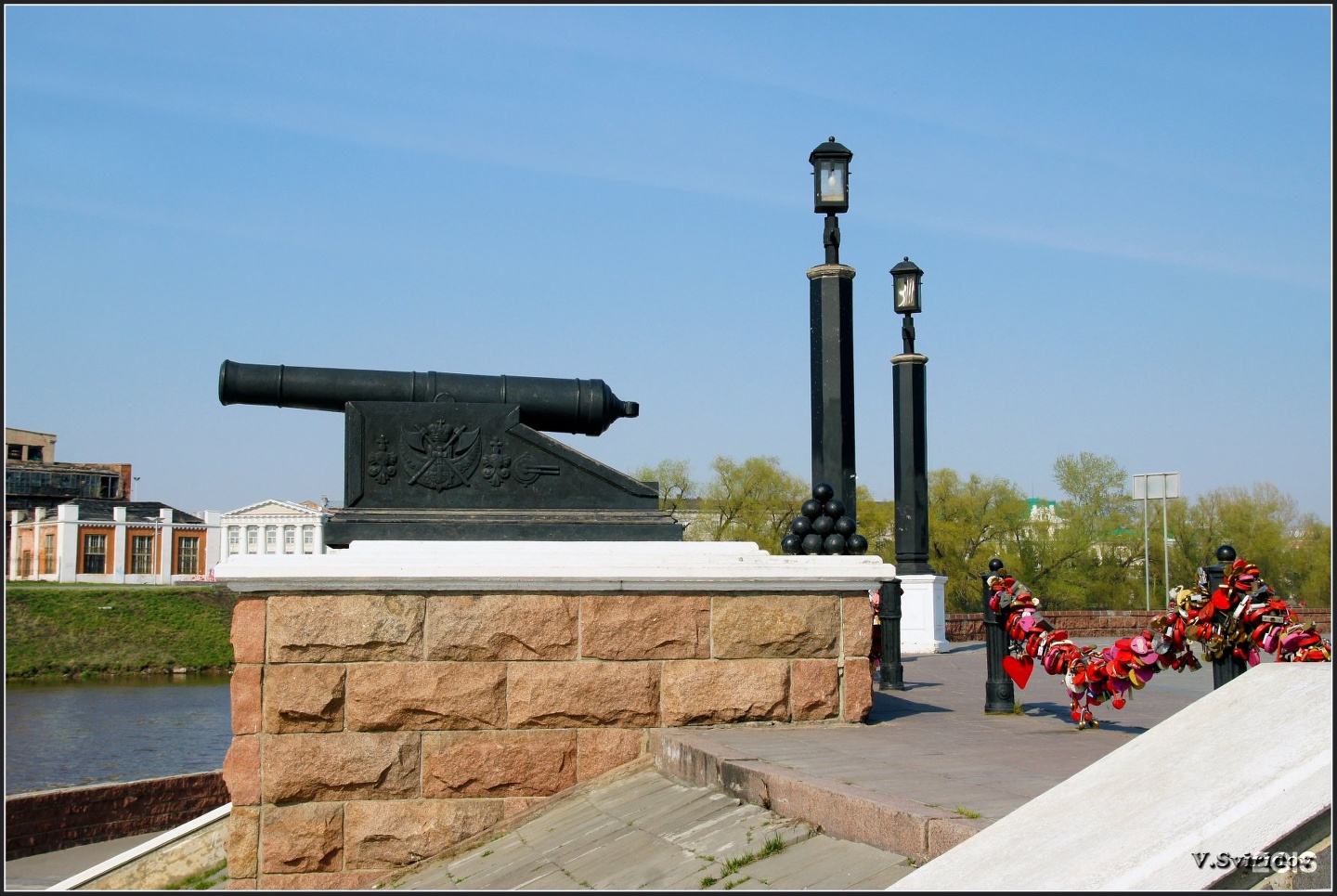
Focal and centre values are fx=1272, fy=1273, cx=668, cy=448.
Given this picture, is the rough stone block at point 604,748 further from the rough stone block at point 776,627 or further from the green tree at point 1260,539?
the green tree at point 1260,539

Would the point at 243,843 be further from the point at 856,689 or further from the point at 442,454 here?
the point at 856,689

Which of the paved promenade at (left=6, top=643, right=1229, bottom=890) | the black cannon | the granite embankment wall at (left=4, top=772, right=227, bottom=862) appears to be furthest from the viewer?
the granite embankment wall at (left=4, top=772, right=227, bottom=862)

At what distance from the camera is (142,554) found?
2933 inches

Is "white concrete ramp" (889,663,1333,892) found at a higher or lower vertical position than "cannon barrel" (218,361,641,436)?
lower

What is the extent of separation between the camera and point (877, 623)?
11750 millimetres

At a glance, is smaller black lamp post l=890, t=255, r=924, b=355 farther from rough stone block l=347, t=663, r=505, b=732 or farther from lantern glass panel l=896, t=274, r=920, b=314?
rough stone block l=347, t=663, r=505, b=732

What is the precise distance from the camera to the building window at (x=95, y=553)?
7225 centimetres

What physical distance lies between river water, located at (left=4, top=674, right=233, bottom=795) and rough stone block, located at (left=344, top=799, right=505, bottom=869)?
8.36 metres

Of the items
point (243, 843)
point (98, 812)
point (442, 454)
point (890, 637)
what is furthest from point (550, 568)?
point (98, 812)

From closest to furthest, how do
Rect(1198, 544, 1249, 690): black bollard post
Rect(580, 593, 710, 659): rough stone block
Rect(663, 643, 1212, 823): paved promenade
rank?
1. Rect(663, 643, 1212, 823): paved promenade
2. Rect(580, 593, 710, 659): rough stone block
3. Rect(1198, 544, 1249, 690): black bollard post

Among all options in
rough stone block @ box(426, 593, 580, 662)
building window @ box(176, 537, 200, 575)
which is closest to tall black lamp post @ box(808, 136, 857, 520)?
rough stone block @ box(426, 593, 580, 662)

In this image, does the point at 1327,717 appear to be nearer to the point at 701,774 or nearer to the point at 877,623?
the point at 701,774

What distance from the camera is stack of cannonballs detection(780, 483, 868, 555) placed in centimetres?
809

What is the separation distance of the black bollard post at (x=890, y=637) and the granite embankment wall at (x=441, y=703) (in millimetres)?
4701
